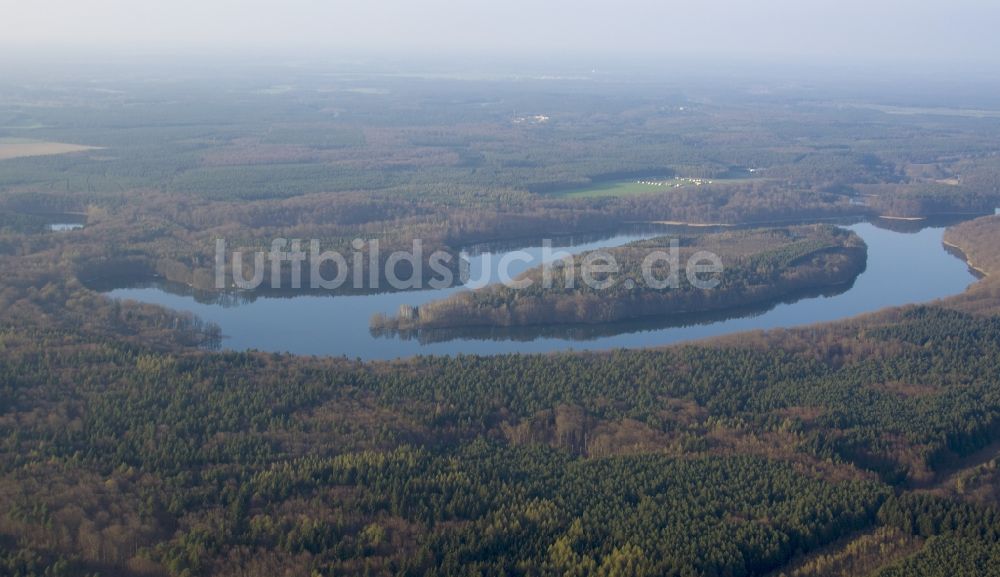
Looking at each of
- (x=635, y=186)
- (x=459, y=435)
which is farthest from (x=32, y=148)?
(x=459, y=435)

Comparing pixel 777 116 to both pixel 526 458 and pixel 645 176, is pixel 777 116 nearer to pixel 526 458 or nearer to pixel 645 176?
pixel 645 176

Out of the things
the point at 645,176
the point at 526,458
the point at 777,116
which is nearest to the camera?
the point at 526,458

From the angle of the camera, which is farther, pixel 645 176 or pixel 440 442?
pixel 645 176

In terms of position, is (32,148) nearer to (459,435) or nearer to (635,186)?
(635,186)

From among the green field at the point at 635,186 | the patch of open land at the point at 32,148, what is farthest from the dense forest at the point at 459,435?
the patch of open land at the point at 32,148

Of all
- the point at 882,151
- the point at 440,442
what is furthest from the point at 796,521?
the point at 882,151

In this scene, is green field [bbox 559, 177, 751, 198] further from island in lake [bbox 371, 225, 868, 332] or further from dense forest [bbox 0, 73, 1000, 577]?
island in lake [bbox 371, 225, 868, 332]

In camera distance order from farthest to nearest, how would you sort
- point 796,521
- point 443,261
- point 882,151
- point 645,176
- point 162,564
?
point 882,151
point 645,176
point 443,261
point 796,521
point 162,564

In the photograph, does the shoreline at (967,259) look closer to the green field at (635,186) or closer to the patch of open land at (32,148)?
the green field at (635,186)

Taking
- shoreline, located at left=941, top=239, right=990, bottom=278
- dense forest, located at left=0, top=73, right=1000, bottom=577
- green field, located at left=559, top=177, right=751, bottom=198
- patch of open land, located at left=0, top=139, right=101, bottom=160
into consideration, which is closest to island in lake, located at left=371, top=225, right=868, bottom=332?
dense forest, located at left=0, top=73, right=1000, bottom=577
